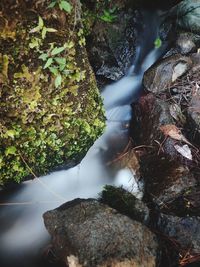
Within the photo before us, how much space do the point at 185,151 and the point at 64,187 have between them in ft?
4.86

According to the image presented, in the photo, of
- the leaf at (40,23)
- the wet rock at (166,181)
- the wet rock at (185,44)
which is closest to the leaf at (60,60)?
the leaf at (40,23)

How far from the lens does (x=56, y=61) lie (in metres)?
2.93

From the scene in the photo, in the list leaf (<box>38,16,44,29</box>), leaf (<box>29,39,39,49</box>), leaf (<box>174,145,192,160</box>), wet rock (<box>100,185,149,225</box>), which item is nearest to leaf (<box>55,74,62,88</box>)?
leaf (<box>29,39,39,49</box>)

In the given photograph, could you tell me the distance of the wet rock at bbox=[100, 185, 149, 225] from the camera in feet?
11.5

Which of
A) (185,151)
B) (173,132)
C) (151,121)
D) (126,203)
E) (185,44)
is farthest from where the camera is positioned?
(185,44)

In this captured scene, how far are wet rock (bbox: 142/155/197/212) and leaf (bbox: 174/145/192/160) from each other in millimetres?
151

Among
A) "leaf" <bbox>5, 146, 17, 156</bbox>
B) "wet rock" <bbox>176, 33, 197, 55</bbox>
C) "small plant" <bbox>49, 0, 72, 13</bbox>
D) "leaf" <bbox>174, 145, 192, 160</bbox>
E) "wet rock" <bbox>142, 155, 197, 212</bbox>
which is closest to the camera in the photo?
"small plant" <bbox>49, 0, 72, 13</bbox>

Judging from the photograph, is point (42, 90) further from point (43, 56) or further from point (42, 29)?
point (42, 29)

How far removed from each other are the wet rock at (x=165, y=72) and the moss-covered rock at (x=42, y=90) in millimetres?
1165

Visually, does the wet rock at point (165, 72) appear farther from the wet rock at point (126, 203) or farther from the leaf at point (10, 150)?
the leaf at point (10, 150)

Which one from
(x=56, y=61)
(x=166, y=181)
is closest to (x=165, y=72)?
(x=166, y=181)

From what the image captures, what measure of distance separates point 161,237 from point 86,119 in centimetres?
146

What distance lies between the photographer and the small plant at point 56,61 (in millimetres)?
2830

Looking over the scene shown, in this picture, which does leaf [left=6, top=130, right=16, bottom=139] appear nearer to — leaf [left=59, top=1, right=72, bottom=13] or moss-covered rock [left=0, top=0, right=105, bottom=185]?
moss-covered rock [left=0, top=0, right=105, bottom=185]
